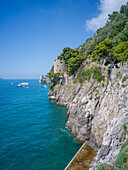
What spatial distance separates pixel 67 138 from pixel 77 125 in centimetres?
312

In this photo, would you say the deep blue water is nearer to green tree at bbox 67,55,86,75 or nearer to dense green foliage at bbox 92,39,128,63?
green tree at bbox 67,55,86,75

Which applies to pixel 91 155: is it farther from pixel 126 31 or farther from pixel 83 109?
pixel 126 31

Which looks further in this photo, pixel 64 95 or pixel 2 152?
pixel 64 95

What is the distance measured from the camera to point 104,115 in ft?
54.5

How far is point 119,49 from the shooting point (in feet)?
75.4

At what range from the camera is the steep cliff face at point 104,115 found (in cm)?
1114

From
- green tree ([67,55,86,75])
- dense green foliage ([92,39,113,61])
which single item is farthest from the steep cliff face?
green tree ([67,55,86,75])

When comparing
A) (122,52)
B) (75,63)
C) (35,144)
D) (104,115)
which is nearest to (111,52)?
(122,52)

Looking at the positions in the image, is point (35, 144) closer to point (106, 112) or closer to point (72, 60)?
point (106, 112)

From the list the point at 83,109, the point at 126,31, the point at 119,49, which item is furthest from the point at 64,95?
the point at 126,31

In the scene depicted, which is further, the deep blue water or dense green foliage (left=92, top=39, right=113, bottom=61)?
dense green foliage (left=92, top=39, right=113, bottom=61)

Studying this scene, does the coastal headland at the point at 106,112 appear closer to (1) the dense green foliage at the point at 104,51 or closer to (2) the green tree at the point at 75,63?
(1) the dense green foliage at the point at 104,51

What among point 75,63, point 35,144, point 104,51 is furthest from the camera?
point 75,63

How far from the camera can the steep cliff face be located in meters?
11.1
